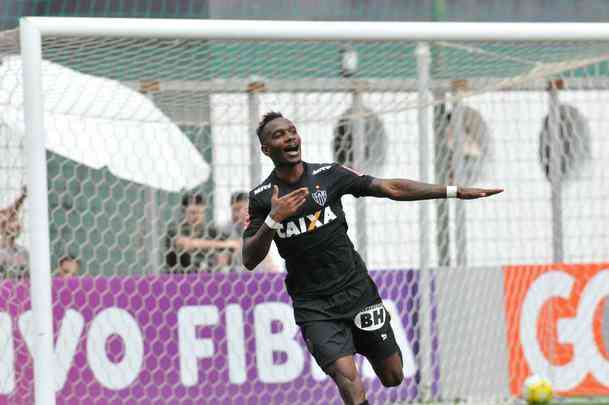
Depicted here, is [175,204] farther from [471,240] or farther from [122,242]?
[471,240]

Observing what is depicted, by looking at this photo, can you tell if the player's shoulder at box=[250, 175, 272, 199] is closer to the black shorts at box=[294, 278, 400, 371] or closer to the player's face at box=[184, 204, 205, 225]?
the black shorts at box=[294, 278, 400, 371]

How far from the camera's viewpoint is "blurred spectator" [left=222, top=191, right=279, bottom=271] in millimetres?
8664

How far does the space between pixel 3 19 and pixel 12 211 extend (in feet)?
7.91

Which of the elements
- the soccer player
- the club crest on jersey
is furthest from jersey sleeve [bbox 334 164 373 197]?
the club crest on jersey

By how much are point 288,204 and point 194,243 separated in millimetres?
3259

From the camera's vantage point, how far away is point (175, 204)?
341 inches

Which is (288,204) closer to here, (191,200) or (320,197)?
(320,197)

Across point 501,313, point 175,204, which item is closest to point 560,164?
point 501,313

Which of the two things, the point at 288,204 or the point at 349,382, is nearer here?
the point at 288,204

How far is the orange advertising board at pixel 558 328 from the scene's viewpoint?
9234 mm

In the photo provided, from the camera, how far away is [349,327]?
603cm

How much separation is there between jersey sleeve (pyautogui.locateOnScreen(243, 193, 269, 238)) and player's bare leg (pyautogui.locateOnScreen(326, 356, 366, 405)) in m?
0.73

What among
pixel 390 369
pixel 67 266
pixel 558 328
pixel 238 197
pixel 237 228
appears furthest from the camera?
pixel 558 328

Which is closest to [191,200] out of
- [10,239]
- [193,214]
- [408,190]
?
[193,214]
